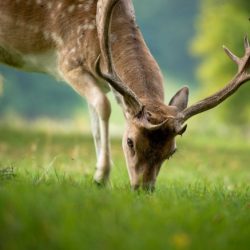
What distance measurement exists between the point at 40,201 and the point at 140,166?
2136 mm

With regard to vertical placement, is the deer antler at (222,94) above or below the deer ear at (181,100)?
above

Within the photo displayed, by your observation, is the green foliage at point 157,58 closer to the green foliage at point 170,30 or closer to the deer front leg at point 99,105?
the green foliage at point 170,30

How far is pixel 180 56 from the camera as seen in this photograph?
219ft

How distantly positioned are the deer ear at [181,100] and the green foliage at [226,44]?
24.3m

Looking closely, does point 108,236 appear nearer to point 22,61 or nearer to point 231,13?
point 22,61

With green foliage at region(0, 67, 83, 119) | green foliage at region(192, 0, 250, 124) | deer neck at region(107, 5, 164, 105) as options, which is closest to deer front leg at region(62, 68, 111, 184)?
deer neck at region(107, 5, 164, 105)

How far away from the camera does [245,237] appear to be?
3.45 m

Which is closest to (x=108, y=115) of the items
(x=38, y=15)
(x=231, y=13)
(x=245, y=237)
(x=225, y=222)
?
(x=38, y=15)

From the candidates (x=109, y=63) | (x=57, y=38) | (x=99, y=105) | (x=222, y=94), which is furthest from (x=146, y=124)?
(x=57, y=38)

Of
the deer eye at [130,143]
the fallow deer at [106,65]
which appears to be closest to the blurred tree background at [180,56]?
the fallow deer at [106,65]

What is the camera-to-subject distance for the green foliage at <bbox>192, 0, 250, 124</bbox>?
101ft

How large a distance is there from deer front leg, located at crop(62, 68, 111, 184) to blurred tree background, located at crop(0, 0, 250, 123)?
2283 centimetres

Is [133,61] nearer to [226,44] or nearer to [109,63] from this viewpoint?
[109,63]

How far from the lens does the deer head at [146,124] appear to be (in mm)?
5465
